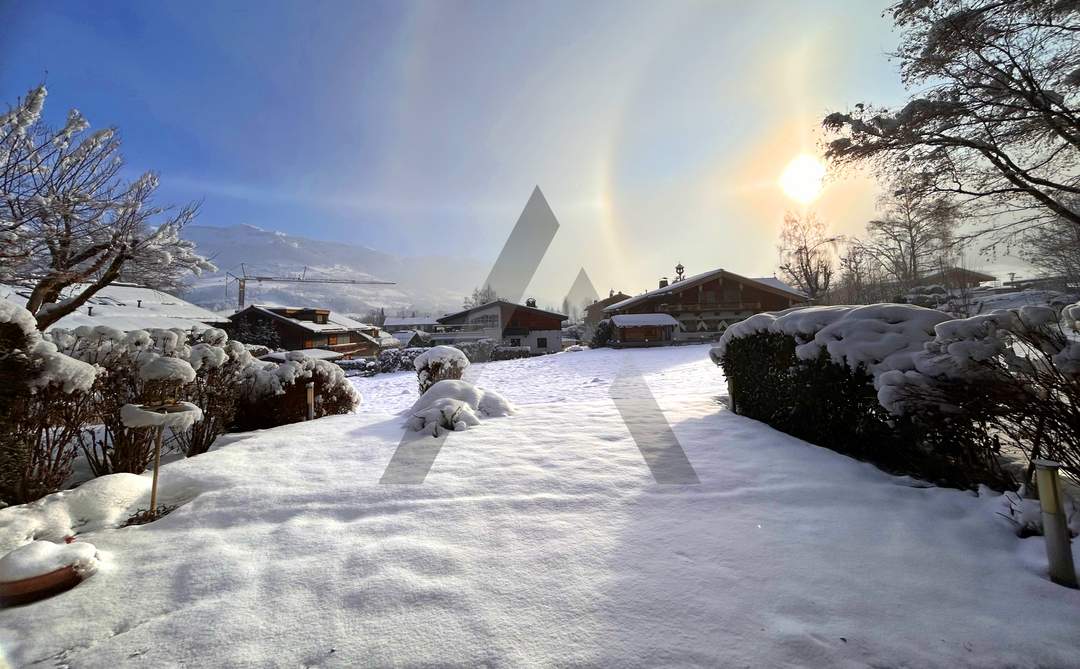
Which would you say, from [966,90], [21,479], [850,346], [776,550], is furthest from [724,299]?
[21,479]

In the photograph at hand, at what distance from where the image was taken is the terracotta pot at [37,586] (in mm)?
2043

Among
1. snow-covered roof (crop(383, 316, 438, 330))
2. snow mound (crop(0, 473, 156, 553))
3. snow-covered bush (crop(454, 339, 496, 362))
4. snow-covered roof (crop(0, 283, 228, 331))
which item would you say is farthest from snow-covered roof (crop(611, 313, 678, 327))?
snow-covered roof (crop(383, 316, 438, 330))

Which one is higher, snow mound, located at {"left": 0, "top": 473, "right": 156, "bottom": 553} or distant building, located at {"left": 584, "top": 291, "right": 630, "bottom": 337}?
distant building, located at {"left": 584, "top": 291, "right": 630, "bottom": 337}

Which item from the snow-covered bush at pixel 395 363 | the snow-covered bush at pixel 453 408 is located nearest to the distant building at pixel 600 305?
the snow-covered bush at pixel 395 363

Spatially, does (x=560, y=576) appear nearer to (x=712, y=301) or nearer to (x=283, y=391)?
(x=283, y=391)

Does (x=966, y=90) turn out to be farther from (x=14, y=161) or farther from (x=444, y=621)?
(x=14, y=161)

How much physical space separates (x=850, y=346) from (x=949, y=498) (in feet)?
4.69

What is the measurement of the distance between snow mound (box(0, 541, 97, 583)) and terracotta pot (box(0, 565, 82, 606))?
0.02 meters

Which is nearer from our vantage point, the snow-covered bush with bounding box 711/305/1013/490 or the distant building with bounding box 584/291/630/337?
the snow-covered bush with bounding box 711/305/1013/490

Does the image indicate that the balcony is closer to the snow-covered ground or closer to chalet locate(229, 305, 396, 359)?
chalet locate(229, 305, 396, 359)

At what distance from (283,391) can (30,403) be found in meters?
3.27

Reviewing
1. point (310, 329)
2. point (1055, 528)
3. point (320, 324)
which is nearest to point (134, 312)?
point (310, 329)

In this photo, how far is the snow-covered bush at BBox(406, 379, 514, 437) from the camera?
18.6 ft

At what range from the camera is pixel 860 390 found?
12.5ft
